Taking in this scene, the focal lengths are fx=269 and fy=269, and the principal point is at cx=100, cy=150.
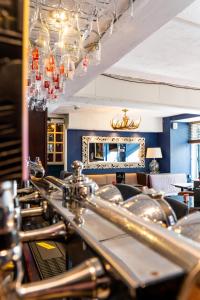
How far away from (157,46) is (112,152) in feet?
17.1

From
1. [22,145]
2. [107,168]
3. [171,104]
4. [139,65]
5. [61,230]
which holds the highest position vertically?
[139,65]

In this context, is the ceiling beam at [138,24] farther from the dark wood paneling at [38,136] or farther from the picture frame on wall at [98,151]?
the picture frame on wall at [98,151]

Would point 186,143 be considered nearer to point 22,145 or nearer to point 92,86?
point 92,86

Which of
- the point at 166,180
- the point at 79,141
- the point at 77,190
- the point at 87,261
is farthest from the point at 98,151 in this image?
the point at 87,261

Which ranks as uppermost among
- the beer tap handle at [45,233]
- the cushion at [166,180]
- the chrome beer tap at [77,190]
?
the chrome beer tap at [77,190]

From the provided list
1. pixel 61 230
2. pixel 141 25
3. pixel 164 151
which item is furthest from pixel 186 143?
pixel 61 230

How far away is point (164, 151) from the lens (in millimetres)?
8195

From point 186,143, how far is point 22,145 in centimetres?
833

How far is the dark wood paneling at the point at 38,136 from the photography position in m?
3.28

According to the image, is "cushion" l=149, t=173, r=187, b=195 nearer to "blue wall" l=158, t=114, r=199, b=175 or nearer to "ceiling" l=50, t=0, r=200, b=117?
"blue wall" l=158, t=114, r=199, b=175

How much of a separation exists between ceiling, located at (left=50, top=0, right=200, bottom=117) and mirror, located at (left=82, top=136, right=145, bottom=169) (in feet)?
11.0

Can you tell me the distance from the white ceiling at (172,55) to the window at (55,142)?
390 cm

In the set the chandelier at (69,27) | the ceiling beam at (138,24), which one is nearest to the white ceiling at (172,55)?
the ceiling beam at (138,24)

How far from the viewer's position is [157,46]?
2840mm
